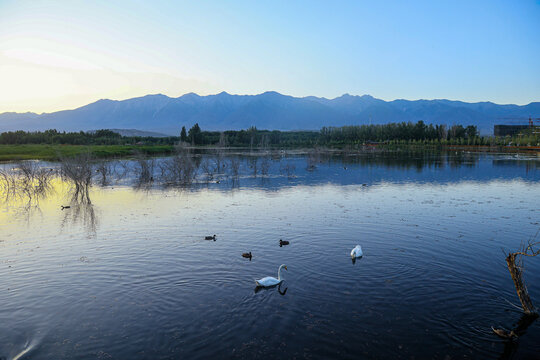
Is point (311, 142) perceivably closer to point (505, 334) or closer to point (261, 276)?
point (261, 276)

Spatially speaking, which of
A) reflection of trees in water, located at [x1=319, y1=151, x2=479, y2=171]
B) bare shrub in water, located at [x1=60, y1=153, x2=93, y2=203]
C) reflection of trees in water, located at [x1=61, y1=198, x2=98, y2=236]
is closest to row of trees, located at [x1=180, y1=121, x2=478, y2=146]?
reflection of trees in water, located at [x1=319, y1=151, x2=479, y2=171]

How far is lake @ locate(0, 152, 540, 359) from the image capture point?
32.8 ft

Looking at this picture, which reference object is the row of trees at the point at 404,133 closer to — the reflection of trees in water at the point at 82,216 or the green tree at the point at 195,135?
the green tree at the point at 195,135

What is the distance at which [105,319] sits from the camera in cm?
1127

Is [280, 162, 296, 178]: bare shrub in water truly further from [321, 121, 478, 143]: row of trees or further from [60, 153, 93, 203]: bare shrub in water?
[321, 121, 478, 143]: row of trees

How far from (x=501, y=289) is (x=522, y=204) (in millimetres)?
18941

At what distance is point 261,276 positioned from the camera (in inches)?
568

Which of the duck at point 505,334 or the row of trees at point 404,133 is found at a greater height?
the row of trees at point 404,133

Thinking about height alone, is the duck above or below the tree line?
below

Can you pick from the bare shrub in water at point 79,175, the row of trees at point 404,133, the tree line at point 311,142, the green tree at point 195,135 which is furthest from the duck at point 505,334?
the row of trees at point 404,133

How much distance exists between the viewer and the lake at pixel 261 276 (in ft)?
32.8

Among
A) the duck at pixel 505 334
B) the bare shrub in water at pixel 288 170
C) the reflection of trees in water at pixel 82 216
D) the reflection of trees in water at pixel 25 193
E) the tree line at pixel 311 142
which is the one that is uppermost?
the tree line at pixel 311 142

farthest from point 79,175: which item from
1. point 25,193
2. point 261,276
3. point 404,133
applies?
point 404,133

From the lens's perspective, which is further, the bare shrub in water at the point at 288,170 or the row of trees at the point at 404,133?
the row of trees at the point at 404,133
